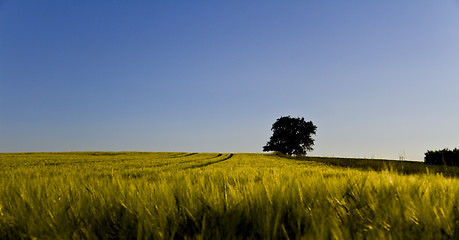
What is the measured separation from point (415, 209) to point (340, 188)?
0.60 metres

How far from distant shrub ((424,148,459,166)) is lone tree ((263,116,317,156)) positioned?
29.3m

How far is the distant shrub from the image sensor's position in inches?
883

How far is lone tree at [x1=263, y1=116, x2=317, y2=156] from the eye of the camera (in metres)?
55.0

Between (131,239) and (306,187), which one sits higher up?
(306,187)

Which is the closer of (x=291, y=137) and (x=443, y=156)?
(x=443, y=156)

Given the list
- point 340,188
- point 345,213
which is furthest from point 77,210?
point 340,188

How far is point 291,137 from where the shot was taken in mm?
55031

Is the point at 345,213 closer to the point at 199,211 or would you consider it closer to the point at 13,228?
the point at 199,211

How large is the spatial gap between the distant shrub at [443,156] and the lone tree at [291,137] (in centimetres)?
2932

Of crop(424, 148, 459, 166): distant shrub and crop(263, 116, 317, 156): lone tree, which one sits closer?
crop(424, 148, 459, 166): distant shrub

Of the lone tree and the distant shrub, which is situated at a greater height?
the lone tree

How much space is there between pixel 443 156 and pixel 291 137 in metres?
34.2

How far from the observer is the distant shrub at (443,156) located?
22.4 metres

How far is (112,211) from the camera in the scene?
1.43m
